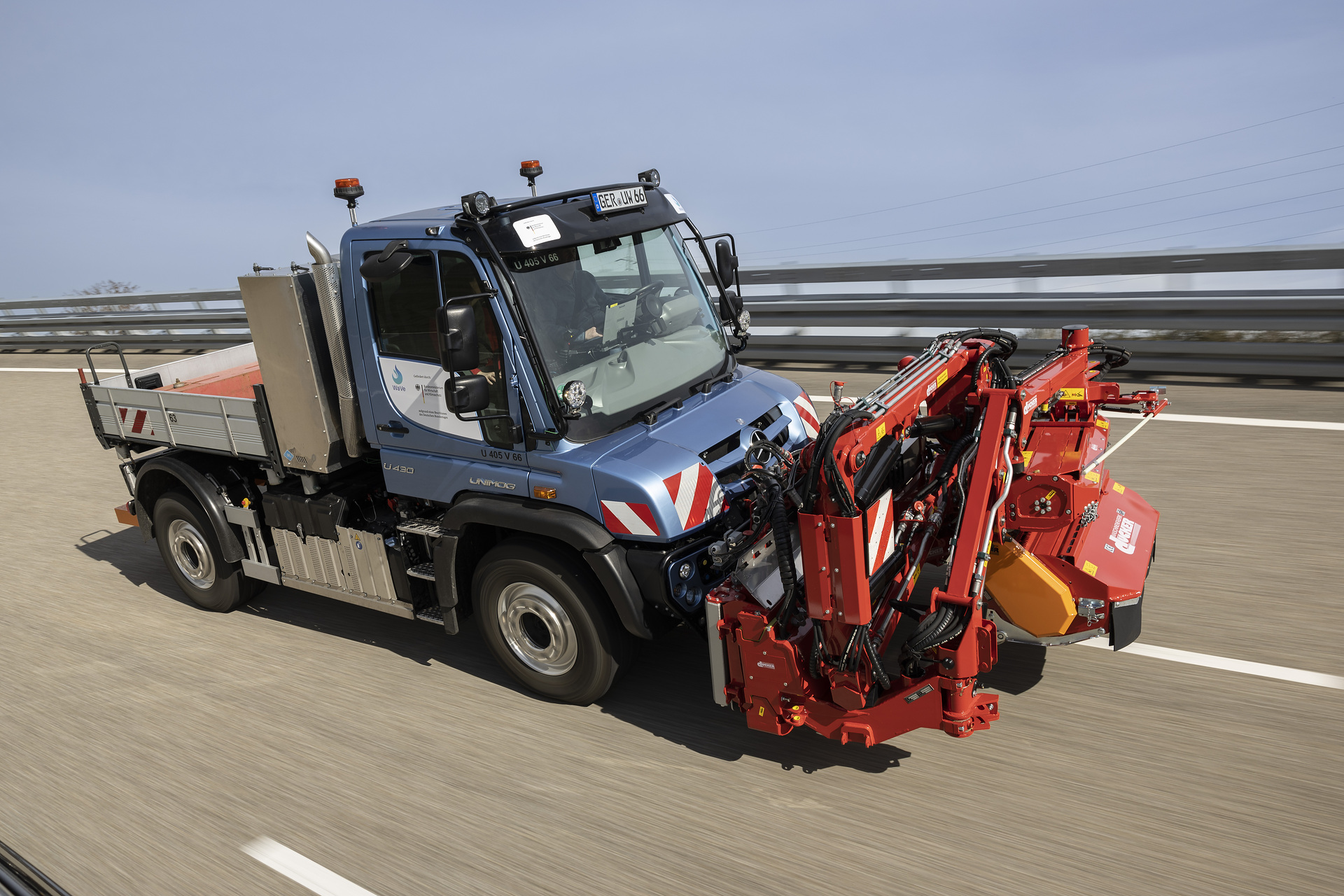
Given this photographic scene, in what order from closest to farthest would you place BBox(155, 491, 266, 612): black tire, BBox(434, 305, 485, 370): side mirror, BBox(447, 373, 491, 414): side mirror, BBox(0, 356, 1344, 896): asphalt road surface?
1. BBox(0, 356, 1344, 896): asphalt road surface
2. BBox(434, 305, 485, 370): side mirror
3. BBox(447, 373, 491, 414): side mirror
4. BBox(155, 491, 266, 612): black tire

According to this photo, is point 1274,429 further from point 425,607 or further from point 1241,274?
point 425,607

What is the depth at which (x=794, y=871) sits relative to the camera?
3490 mm

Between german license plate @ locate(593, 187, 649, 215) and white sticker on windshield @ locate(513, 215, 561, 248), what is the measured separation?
12.6 inches

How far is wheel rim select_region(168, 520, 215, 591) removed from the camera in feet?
20.0

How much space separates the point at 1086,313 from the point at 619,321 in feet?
18.7

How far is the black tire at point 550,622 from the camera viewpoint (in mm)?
4379

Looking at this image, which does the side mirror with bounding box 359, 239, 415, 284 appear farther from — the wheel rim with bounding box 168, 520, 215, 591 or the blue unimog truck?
the wheel rim with bounding box 168, 520, 215, 591

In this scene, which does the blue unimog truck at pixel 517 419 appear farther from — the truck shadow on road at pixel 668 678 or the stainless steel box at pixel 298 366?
the truck shadow on road at pixel 668 678

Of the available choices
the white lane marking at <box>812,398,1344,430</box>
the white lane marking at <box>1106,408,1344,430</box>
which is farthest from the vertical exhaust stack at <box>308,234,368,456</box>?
the white lane marking at <box>1106,408,1344,430</box>

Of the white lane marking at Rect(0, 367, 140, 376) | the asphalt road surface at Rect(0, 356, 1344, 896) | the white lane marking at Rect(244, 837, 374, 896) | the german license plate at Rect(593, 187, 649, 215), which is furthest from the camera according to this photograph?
the white lane marking at Rect(0, 367, 140, 376)

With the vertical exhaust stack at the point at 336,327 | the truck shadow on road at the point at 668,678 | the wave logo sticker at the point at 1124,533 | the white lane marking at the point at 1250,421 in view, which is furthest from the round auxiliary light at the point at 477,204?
the white lane marking at the point at 1250,421

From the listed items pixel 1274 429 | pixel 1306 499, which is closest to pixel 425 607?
pixel 1306 499

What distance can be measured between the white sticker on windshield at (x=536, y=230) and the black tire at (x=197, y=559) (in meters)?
3.12

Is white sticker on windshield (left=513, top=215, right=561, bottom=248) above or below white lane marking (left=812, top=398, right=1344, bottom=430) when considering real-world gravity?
above
